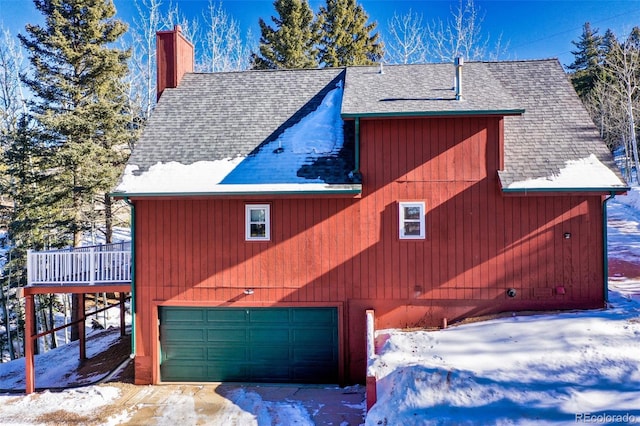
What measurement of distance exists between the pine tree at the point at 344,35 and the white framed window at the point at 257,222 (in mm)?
19065

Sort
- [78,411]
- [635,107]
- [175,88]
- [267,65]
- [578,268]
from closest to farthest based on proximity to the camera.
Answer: [78,411] → [578,268] → [175,88] → [267,65] → [635,107]

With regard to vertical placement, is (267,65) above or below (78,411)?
above

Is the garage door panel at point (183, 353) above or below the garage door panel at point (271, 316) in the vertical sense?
below

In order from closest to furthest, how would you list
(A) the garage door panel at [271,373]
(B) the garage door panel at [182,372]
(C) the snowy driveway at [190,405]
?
1. (C) the snowy driveway at [190,405]
2. (A) the garage door panel at [271,373]
3. (B) the garage door panel at [182,372]

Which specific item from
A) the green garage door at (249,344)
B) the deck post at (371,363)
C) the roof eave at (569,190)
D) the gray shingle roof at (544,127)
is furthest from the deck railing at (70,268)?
the gray shingle roof at (544,127)

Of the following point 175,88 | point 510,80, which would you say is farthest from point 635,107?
point 175,88

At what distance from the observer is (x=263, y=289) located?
9547mm

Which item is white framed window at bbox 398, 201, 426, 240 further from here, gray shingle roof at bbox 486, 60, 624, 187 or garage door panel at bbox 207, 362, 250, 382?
garage door panel at bbox 207, 362, 250, 382

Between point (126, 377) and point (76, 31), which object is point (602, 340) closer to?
point (126, 377)

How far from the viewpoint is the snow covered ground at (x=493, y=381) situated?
5.43 meters

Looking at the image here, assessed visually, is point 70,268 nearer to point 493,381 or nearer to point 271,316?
point 271,316

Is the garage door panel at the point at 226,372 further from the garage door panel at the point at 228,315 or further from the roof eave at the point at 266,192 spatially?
the roof eave at the point at 266,192

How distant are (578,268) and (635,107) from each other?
2522cm

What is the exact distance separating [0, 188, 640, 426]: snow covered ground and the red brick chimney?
8541 mm
